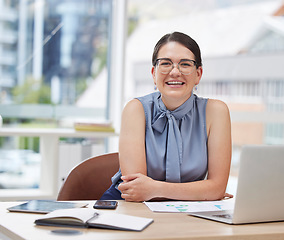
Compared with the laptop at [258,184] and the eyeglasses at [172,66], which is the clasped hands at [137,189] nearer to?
the laptop at [258,184]

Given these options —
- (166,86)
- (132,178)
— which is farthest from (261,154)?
(166,86)

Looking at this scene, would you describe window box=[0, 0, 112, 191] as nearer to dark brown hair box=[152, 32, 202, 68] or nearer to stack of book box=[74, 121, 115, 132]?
stack of book box=[74, 121, 115, 132]

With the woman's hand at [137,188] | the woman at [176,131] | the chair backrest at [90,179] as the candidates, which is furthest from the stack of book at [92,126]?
the woman's hand at [137,188]

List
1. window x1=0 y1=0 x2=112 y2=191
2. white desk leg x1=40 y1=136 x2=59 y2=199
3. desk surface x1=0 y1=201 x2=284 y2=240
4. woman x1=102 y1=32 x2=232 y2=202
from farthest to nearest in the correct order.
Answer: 1. window x1=0 y1=0 x2=112 y2=191
2. white desk leg x1=40 y1=136 x2=59 y2=199
3. woman x1=102 y1=32 x2=232 y2=202
4. desk surface x1=0 y1=201 x2=284 y2=240

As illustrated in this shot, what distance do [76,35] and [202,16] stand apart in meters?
1.38

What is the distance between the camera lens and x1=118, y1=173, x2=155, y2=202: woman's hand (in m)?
1.79

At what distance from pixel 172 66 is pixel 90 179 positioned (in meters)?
0.68

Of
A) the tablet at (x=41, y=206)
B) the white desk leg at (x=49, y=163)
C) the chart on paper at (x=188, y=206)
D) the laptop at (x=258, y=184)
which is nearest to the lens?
the laptop at (x=258, y=184)

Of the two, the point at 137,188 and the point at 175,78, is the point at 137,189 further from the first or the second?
the point at 175,78

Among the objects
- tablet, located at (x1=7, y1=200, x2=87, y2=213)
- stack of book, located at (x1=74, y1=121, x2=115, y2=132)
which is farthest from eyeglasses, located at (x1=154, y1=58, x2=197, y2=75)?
stack of book, located at (x1=74, y1=121, x2=115, y2=132)

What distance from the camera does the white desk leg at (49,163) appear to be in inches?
156

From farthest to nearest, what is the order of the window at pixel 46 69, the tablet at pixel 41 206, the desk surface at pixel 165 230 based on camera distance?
the window at pixel 46 69 → the tablet at pixel 41 206 → the desk surface at pixel 165 230

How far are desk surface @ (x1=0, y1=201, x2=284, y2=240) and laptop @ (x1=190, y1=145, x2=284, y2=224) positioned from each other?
0.04 meters

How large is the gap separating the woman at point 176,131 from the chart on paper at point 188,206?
0.75ft
